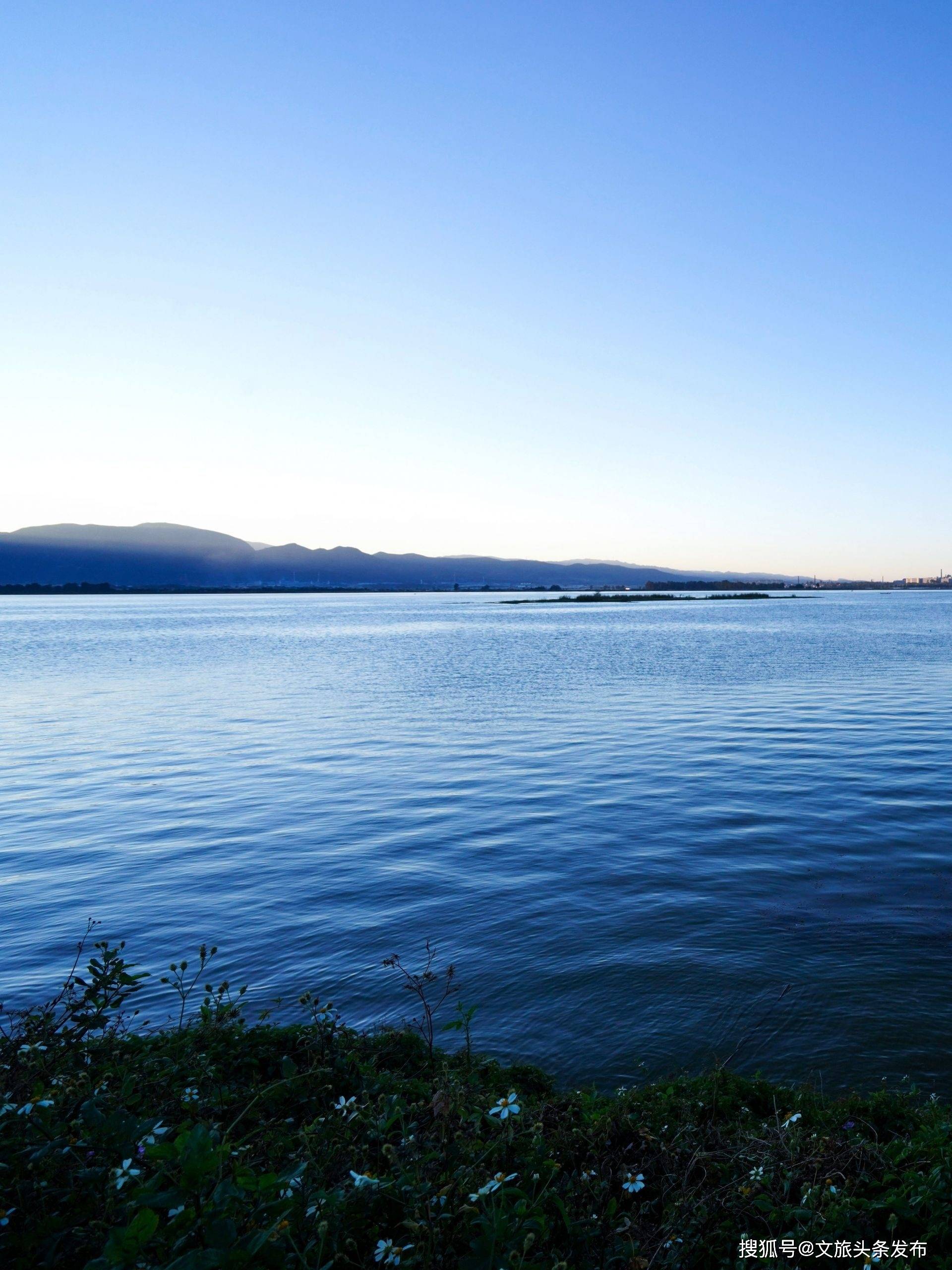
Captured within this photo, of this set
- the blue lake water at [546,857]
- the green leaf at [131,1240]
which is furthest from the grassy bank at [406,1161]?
the blue lake water at [546,857]

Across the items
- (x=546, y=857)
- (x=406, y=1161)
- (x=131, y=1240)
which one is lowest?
(x=546, y=857)

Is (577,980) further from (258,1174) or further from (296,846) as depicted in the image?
(296,846)

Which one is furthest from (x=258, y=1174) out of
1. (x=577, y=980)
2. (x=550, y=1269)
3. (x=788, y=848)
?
(x=788, y=848)

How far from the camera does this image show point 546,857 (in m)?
15.5

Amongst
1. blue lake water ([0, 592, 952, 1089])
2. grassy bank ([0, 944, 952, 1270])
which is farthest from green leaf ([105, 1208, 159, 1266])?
blue lake water ([0, 592, 952, 1089])

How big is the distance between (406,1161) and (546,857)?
11384mm

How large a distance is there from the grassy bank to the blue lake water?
6.27 feet

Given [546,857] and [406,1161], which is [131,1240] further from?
[546,857]

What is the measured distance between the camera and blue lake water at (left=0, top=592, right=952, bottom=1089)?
9.51 meters

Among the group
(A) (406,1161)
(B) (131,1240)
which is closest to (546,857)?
(A) (406,1161)

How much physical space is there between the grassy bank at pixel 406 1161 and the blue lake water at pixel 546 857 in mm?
1911

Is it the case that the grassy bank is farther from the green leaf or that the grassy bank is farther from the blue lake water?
the blue lake water

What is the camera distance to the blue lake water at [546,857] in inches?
374

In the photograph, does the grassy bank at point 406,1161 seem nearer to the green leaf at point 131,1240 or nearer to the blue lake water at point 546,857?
the green leaf at point 131,1240
